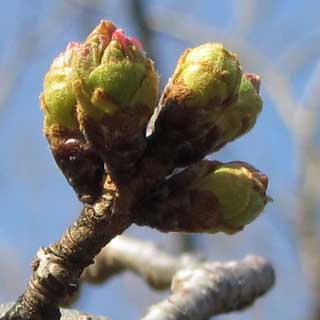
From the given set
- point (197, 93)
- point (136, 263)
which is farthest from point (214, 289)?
point (197, 93)

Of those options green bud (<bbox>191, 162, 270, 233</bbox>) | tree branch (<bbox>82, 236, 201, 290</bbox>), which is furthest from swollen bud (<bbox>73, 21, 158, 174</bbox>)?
tree branch (<bbox>82, 236, 201, 290</bbox>)

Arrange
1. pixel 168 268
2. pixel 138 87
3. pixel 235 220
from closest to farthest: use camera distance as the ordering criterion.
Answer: pixel 138 87, pixel 235 220, pixel 168 268

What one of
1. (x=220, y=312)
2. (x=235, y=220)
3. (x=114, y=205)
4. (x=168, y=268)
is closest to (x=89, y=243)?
(x=114, y=205)

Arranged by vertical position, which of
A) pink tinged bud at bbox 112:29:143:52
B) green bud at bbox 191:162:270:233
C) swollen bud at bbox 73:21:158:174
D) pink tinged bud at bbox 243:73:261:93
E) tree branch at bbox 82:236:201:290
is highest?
tree branch at bbox 82:236:201:290

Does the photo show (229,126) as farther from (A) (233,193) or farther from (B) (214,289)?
(B) (214,289)

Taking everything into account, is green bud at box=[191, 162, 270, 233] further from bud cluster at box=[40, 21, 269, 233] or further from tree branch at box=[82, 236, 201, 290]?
tree branch at box=[82, 236, 201, 290]

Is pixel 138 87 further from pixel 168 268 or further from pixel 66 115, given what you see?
pixel 168 268
